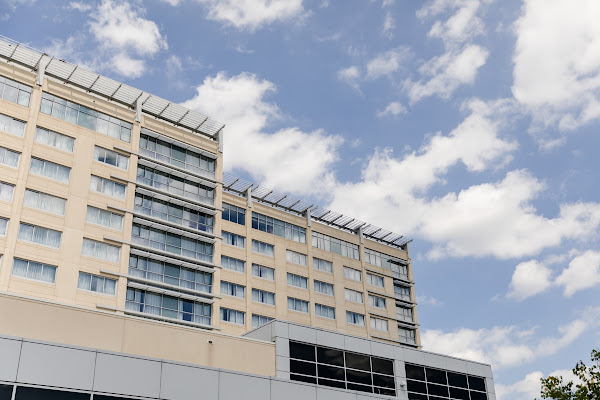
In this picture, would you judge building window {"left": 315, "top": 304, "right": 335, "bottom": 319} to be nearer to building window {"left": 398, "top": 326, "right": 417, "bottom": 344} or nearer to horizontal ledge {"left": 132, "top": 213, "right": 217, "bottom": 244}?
building window {"left": 398, "top": 326, "right": 417, "bottom": 344}

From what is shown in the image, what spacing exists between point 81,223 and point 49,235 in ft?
9.11

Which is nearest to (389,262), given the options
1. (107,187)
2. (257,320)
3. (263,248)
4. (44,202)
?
(263,248)

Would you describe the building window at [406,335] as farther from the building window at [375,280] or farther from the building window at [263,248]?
the building window at [263,248]

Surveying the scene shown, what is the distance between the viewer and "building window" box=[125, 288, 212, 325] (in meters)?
52.8

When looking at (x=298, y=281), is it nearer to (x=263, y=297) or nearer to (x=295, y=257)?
(x=295, y=257)

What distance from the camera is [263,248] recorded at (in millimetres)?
67062

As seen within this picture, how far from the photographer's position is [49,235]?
161 feet

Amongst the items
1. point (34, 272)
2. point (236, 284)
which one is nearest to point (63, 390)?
point (34, 272)

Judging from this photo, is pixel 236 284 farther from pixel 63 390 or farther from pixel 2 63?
pixel 63 390

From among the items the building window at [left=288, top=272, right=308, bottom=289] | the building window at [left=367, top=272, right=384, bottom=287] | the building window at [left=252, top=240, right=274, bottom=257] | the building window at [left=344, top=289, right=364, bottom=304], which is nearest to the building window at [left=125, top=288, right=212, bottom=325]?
the building window at [left=252, top=240, right=274, bottom=257]

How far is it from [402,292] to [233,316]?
91.6ft

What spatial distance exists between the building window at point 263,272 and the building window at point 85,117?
18513 mm

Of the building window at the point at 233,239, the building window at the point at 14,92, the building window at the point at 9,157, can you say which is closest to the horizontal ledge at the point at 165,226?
the building window at the point at 233,239

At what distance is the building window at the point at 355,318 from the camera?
71562 mm
